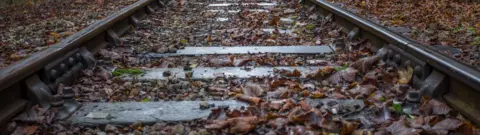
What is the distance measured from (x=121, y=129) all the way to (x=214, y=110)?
51 cm

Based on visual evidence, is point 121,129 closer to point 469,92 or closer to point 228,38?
point 469,92

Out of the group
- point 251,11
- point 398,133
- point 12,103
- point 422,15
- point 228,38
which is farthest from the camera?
point 251,11

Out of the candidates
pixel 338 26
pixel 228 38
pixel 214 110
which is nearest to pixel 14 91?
pixel 214 110

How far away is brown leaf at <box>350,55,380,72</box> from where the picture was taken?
11.7 ft

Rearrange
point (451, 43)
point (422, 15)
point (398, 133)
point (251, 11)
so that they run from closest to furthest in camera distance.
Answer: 1. point (398, 133)
2. point (451, 43)
3. point (422, 15)
4. point (251, 11)

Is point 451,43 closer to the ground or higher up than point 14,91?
closer to the ground

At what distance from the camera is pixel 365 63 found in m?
3.58

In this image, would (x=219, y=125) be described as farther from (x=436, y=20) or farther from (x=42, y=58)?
(x=436, y=20)

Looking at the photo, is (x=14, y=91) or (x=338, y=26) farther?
(x=338, y=26)

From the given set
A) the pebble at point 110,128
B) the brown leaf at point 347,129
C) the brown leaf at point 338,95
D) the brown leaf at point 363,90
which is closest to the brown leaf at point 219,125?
the pebble at point 110,128

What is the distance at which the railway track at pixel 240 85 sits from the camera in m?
2.49

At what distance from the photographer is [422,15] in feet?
21.9

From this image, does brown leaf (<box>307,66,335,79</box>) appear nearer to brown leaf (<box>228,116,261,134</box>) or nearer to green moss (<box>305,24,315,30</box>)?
brown leaf (<box>228,116,261,134</box>)

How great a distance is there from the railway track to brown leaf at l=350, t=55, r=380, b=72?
1cm
